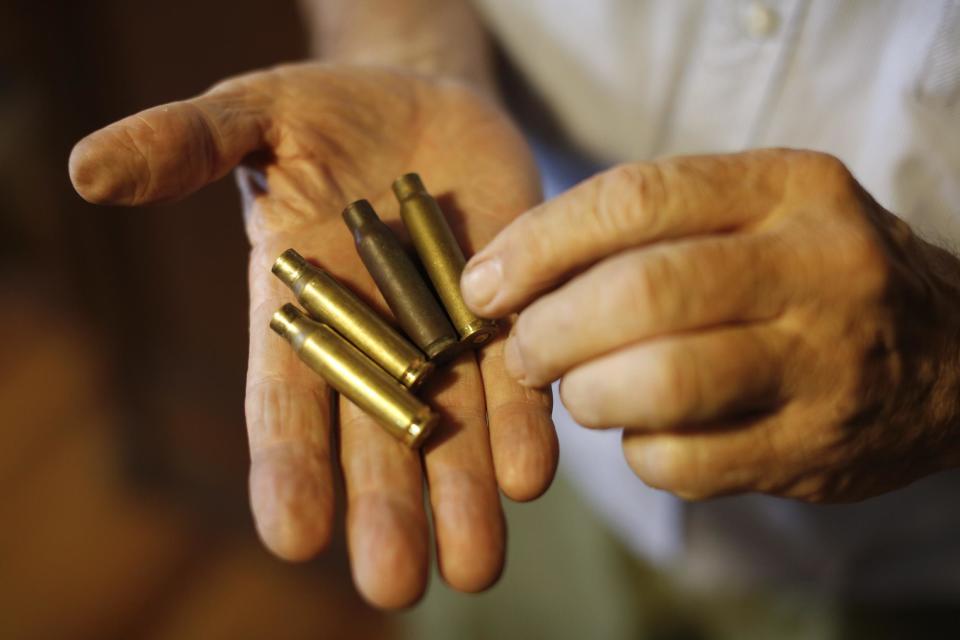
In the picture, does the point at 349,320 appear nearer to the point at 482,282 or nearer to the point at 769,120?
the point at 482,282

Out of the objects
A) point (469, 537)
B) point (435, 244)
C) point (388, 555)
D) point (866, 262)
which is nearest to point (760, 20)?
point (866, 262)

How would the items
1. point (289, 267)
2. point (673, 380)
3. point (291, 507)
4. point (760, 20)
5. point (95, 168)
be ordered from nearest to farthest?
point (673, 380) < point (291, 507) < point (95, 168) < point (289, 267) < point (760, 20)

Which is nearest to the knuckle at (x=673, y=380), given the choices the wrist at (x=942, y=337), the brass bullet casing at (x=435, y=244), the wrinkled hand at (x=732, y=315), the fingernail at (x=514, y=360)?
the wrinkled hand at (x=732, y=315)

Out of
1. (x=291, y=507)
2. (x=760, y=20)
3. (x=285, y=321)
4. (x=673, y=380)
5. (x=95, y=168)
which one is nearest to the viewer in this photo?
(x=673, y=380)

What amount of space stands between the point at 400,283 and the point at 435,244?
185 mm

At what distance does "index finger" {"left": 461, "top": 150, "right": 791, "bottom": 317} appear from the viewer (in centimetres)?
173

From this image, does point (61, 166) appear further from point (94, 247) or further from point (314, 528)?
point (314, 528)

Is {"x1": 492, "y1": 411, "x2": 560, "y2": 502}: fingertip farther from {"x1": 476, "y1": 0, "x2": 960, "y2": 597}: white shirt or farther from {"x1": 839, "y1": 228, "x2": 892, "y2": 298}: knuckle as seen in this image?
{"x1": 476, "y1": 0, "x2": 960, "y2": 597}: white shirt

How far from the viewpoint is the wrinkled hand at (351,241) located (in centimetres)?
188

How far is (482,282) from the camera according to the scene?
196 centimetres

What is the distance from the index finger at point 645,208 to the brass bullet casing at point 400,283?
0.58m

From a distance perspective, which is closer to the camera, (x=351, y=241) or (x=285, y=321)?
(x=285, y=321)

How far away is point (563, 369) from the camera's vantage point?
5.93ft

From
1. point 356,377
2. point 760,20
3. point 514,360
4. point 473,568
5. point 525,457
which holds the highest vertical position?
point 760,20
